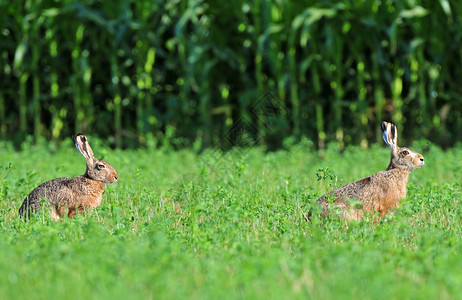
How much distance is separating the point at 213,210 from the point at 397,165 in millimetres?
1815

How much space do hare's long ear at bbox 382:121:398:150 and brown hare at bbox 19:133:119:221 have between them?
2658 mm

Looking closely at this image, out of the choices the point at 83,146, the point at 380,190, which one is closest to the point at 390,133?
the point at 380,190

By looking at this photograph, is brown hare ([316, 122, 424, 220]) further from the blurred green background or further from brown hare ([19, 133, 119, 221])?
the blurred green background

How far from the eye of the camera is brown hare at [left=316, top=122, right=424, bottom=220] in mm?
6254

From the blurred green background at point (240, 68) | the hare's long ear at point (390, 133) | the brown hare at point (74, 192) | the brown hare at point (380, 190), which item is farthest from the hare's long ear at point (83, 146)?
the blurred green background at point (240, 68)

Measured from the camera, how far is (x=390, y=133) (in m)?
6.94

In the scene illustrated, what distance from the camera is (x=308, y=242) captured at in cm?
506

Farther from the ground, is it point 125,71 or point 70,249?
point 70,249

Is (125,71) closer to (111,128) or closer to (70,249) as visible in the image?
(111,128)

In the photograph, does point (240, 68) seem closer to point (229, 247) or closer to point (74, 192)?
point (74, 192)

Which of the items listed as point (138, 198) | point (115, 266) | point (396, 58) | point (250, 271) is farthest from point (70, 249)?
point (396, 58)

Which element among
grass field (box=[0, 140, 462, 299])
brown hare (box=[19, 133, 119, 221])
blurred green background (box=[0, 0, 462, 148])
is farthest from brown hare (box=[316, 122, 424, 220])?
blurred green background (box=[0, 0, 462, 148])

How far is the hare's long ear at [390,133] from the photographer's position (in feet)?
22.6

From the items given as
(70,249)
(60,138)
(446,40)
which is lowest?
(60,138)
